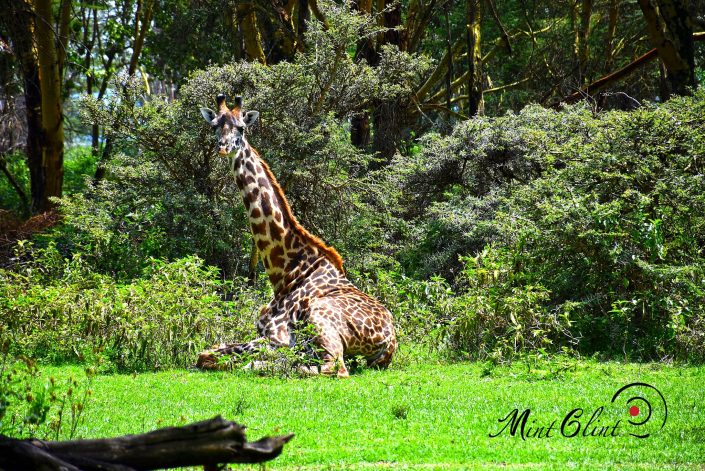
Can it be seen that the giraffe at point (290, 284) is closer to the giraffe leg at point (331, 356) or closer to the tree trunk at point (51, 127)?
the giraffe leg at point (331, 356)

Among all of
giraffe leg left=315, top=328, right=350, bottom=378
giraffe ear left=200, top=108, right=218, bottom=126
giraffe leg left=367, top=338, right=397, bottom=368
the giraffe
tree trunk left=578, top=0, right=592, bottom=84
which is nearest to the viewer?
giraffe leg left=315, top=328, right=350, bottom=378

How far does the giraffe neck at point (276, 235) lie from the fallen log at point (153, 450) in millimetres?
7650

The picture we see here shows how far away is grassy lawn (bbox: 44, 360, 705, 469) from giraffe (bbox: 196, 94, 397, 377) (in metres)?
0.47

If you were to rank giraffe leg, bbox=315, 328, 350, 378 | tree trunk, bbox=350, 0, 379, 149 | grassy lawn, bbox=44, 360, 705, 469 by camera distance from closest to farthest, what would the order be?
grassy lawn, bbox=44, 360, 705, 469 < giraffe leg, bbox=315, 328, 350, 378 < tree trunk, bbox=350, 0, 379, 149

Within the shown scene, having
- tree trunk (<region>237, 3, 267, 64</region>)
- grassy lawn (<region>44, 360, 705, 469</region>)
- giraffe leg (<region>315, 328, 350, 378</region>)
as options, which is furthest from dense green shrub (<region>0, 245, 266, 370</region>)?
tree trunk (<region>237, 3, 267, 64</region>)

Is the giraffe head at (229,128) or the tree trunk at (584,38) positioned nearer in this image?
the giraffe head at (229,128)

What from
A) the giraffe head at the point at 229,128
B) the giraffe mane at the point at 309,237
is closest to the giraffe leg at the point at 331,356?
the giraffe mane at the point at 309,237

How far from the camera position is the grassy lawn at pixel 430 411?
6609 millimetres

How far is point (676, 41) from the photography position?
1755 centimetres

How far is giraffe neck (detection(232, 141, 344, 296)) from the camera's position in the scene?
1195 centimetres

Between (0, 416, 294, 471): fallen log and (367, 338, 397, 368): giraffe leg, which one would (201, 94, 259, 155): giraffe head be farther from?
(0, 416, 294, 471): fallen log

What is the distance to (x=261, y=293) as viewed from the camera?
14516 millimetres

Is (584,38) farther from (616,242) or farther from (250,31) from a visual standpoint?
(616,242)

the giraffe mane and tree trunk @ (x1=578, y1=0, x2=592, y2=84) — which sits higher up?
tree trunk @ (x1=578, y1=0, x2=592, y2=84)
